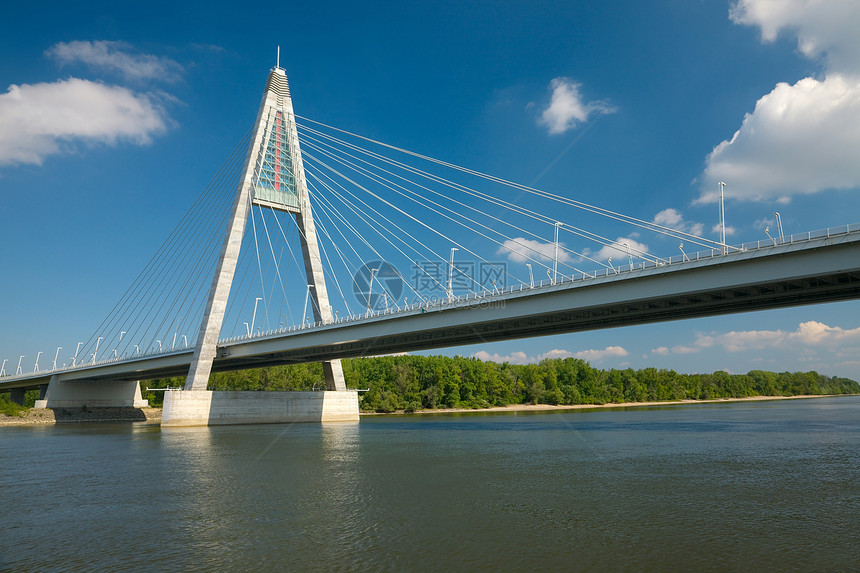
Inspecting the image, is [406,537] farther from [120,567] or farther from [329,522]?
[120,567]

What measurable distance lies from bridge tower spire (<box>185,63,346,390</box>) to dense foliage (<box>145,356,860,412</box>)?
36174 mm

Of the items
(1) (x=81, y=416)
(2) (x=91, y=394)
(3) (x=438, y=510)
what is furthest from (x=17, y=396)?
(3) (x=438, y=510)

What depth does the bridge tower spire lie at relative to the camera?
2100 inches

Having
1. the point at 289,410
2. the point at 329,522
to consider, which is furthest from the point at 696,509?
the point at 289,410

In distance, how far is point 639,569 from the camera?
445 inches

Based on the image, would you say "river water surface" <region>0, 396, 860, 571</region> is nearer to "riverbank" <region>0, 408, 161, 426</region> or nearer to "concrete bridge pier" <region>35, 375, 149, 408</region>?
"riverbank" <region>0, 408, 161, 426</region>

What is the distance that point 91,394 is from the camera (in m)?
80.2

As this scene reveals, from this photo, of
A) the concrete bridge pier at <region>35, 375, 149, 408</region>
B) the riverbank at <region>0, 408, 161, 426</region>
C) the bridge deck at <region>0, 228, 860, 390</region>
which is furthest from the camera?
the concrete bridge pier at <region>35, 375, 149, 408</region>

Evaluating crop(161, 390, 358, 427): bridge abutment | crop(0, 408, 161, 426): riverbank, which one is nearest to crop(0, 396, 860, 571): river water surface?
crop(161, 390, 358, 427): bridge abutment

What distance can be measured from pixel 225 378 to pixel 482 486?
7796cm

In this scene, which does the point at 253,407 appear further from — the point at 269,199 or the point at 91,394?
the point at 91,394

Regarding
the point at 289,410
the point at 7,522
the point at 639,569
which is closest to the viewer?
the point at 639,569

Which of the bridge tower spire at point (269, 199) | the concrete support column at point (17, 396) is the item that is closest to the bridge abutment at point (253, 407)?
the bridge tower spire at point (269, 199)

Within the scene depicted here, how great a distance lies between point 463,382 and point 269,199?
6292 centimetres
